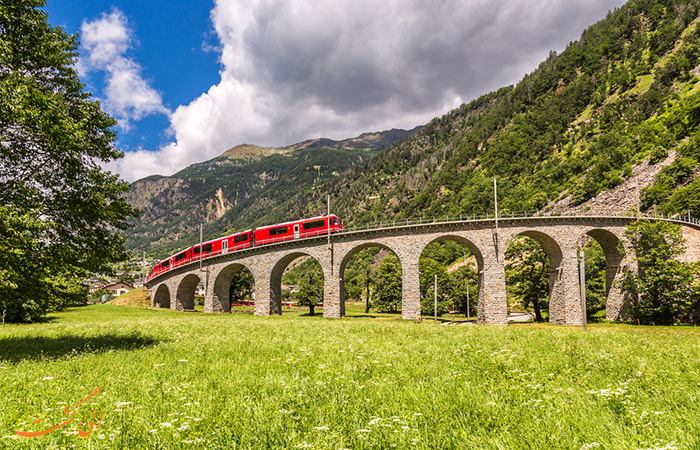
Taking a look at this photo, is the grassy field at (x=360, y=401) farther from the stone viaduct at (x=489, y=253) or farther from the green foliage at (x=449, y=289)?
the green foliage at (x=449, y=289)

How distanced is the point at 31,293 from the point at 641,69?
13988cm

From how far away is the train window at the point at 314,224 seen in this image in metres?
38.6

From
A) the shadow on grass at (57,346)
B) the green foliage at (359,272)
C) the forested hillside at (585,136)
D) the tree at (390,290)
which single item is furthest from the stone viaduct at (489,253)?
the green foliage at (359,272)

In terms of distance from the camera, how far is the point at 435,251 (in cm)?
9100

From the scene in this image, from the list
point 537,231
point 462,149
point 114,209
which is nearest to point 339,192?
point 462,149

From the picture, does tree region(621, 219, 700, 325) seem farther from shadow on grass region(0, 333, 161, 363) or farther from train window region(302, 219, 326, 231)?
shadow on grass region(0, 333, 161, 363)

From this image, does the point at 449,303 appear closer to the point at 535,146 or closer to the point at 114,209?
the point at 114,209

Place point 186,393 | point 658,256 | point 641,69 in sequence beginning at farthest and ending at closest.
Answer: point 641,69
point 658,256
point 186,393

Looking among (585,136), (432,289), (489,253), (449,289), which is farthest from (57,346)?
(585,136)

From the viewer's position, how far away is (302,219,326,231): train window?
127 feet

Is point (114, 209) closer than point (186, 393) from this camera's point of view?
No

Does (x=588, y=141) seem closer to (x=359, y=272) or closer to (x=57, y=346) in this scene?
(x=359, y=272)

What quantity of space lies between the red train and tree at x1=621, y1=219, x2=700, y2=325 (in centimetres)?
2921

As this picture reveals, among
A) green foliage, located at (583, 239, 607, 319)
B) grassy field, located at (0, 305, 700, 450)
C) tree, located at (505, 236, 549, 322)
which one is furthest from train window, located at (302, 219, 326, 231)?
grassy field, located at (0, 305, 700, 450)
